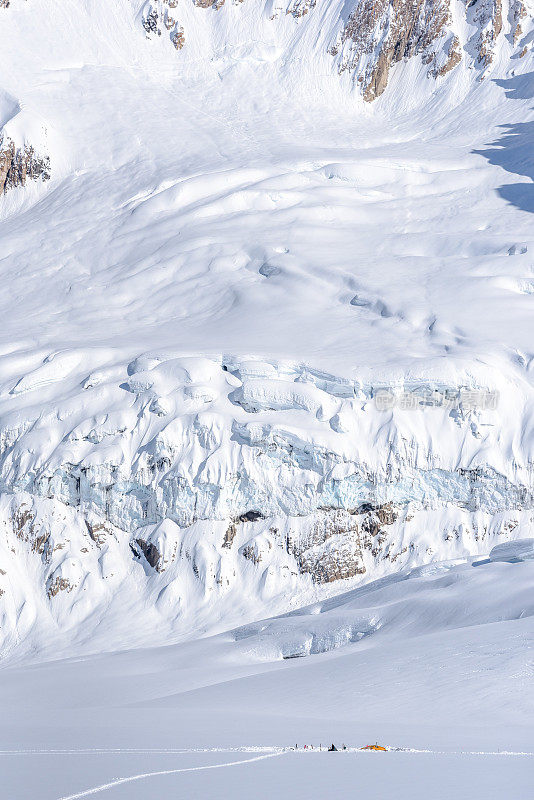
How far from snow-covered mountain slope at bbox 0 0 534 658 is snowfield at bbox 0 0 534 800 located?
0.55ft

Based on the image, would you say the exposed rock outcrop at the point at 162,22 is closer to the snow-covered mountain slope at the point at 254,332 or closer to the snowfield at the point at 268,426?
the snow-covered mountain slope at the point at 254,332

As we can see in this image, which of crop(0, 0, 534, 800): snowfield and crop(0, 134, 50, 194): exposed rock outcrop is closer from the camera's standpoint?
crop(0, 0, 534, 800): snowfield

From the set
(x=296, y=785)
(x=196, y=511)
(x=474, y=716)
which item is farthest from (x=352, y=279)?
(x=296, y=785)

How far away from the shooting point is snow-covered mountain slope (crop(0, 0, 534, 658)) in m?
48.6

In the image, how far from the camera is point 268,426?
49094mm

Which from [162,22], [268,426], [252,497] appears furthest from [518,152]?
[162,22]

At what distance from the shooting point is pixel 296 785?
1655 centimetres

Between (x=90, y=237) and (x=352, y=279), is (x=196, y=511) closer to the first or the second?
(x=352, y=279)

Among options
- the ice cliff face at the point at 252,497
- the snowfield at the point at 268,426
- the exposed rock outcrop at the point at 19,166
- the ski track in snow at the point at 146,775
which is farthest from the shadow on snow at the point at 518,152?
the ski track in snow at the point at 146,775

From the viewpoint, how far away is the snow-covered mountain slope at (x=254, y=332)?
4859cm

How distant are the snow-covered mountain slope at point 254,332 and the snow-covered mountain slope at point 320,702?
16.9ft

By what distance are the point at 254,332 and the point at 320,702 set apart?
1261 inches

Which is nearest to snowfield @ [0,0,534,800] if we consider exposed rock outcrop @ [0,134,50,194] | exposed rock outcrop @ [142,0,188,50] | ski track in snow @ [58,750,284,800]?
ski track in snow @ [58,750,284,800]

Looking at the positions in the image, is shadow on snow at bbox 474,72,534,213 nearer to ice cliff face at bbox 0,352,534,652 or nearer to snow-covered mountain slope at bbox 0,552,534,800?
ice cliff face at bbox 0,352,534,652
